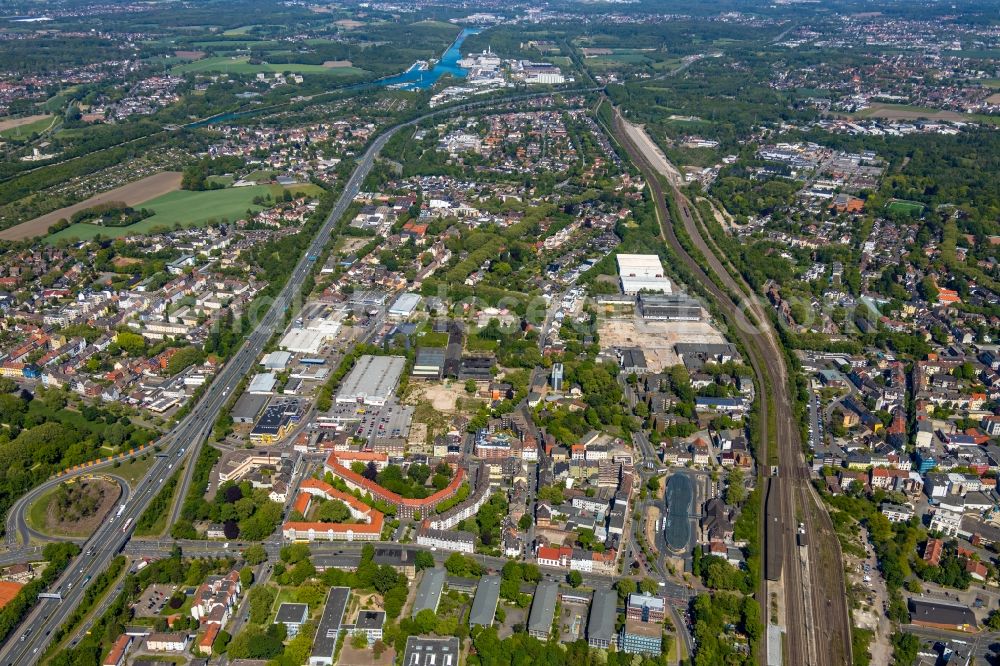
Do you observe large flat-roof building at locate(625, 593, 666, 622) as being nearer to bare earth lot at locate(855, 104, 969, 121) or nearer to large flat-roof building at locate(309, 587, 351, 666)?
large flat-roof building at locate(309, 587, 351, 666)

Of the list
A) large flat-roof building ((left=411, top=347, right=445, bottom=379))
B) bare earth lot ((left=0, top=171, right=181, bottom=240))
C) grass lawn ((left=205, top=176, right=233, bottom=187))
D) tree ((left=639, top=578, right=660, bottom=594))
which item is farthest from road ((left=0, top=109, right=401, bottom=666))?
grass lawn ((left=205, top=176, right=233, bottom=187))

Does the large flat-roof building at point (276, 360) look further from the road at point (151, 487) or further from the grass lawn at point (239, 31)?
the grass lawn at point (239, 31)

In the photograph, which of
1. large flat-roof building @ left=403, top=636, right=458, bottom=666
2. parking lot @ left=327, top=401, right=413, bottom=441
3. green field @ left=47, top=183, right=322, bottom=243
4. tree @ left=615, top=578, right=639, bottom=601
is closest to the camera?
large flat-roof building @ left=403, top=636, right=458, bottom=666

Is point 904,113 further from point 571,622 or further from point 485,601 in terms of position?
point 485,601

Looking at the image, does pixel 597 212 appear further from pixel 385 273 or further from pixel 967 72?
pixel 967 72

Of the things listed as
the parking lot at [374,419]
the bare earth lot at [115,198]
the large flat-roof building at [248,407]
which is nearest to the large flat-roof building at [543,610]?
the parking lot at [374,419]

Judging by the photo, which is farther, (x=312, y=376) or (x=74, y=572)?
(x=312, y=376)

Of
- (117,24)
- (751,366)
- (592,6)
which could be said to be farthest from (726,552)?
(592,6)
